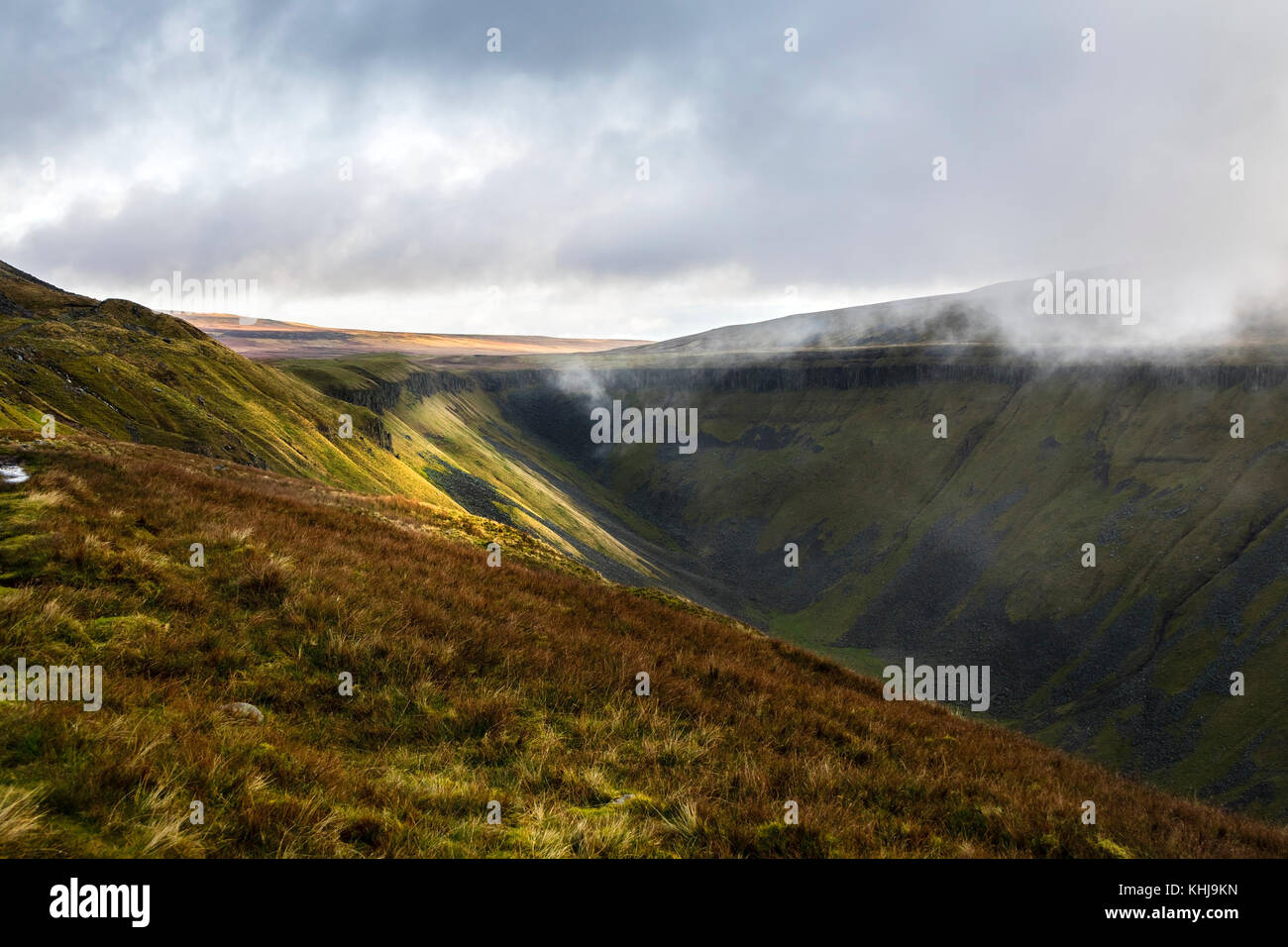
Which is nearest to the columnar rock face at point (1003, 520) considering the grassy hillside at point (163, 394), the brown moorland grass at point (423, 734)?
the grassy hillside at point (163, 394)

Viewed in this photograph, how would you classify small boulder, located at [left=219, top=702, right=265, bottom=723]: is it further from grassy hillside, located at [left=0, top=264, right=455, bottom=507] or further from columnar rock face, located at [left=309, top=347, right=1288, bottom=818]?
columnar rock face, located at [left=309, top=347, right=1288, bottom=818]

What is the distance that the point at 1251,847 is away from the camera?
8359mm

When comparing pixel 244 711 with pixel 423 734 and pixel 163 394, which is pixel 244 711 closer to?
pixel 423 734

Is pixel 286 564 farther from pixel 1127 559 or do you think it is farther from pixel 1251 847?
pixel 1127 559

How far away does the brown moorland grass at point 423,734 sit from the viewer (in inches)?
189

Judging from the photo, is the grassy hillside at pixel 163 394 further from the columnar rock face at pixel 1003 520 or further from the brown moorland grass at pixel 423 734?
the columnar rock face at pixel 1003 520

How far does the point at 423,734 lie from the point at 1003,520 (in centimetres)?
9963

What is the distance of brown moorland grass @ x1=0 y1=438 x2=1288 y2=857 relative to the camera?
4801mm

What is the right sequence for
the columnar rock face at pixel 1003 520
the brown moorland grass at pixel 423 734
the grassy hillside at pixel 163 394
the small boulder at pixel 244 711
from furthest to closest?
the columnar rock face at pixel 1003 520 < the grassy hillside at pixel 163 394 < the small boulder at pixel 244 711 < the brown moorland grass at pixel 423 734

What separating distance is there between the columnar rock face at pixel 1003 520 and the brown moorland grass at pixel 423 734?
51125mm

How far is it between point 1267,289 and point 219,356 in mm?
180275

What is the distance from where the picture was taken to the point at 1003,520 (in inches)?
3580

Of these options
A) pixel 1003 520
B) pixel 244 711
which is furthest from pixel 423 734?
pixel 1003 520

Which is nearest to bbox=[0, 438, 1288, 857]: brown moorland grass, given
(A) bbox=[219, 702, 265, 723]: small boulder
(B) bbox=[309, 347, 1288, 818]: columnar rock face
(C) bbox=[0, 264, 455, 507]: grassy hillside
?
(A) bbox=[219, 702, 265, 723]: small boulder
